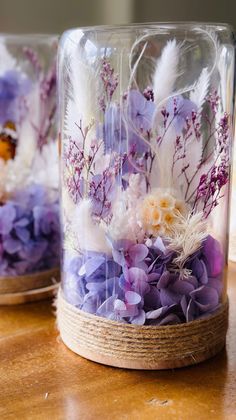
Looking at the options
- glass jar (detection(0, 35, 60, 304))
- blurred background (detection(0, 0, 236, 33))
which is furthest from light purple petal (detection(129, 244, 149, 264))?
blurred background (detection(0, 0, 236, 33))

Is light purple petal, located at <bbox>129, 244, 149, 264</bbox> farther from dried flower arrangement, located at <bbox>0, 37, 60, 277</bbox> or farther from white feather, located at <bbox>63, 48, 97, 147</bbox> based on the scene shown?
dried flower arrangement, located at <bbox>0, 37, 60, 277</bbox>

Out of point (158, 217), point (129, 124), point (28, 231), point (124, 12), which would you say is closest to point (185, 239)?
point (158, 217)

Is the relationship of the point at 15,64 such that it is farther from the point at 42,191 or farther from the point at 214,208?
the point at 214,208

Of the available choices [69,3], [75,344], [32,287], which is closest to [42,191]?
[32,287]

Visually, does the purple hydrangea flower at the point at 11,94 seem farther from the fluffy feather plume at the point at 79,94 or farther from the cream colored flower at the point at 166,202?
the cream colored flower at the point at 166,202

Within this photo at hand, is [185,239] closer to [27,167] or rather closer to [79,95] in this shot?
[79,95]
